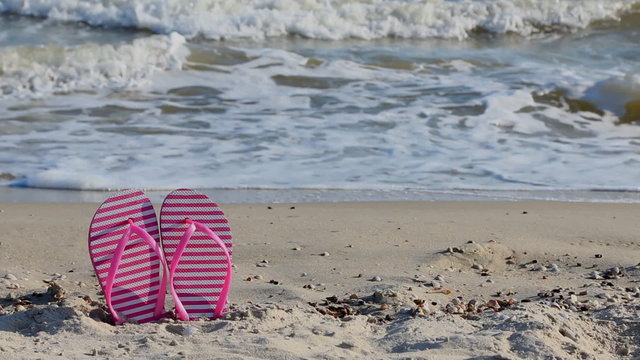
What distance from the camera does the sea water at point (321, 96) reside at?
564 centimetres

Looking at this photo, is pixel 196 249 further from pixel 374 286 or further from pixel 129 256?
pixel 374 286

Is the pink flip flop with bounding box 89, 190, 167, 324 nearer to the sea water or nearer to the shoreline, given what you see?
the shoreline

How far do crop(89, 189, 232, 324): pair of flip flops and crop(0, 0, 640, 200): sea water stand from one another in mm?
2282

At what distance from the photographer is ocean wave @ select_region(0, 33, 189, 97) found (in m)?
8.03

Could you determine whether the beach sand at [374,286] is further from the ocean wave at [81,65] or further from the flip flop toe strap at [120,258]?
the ocean wave at [81,65]

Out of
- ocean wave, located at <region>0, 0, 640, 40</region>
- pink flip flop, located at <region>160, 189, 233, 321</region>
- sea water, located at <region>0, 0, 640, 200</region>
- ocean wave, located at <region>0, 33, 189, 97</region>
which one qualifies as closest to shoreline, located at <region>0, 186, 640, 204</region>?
sea water, located at <region>0, 0, 640, 200</region>

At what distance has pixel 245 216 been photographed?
450 cm

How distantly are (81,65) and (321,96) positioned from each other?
2294 mm

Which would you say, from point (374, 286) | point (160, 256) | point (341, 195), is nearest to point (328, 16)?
point (341, 195)

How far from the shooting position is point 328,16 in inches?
460

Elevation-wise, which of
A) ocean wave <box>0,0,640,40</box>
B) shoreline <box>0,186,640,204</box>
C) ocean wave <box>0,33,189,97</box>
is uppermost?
ocean wave <box>0,0,640,40</box>

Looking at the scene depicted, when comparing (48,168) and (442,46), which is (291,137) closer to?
(48,168)

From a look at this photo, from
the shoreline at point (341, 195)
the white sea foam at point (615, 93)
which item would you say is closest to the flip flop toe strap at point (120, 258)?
the shoreline at point (341, 195)

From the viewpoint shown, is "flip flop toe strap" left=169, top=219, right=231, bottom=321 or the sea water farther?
the sea water
